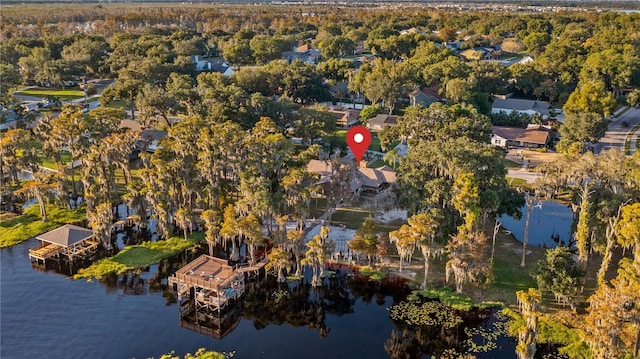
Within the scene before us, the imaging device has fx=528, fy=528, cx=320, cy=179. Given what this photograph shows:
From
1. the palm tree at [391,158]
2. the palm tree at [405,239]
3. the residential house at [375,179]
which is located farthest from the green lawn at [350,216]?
the palm tree at [391,158]

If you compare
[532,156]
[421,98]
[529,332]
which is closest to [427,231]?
[529,332]

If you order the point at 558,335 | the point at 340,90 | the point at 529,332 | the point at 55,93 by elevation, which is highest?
the point at 340,90

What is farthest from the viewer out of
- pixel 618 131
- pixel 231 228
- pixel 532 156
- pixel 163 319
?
pixel 618 131

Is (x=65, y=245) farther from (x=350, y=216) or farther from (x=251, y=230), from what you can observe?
(x=350, y=216)

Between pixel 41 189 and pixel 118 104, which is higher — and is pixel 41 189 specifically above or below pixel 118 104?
below

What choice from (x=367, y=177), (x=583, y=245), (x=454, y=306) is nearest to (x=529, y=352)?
(x=454, y=306)

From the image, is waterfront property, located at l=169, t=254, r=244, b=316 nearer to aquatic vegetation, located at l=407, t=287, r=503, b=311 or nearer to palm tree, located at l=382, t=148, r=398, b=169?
aquatic vegetation, located at l=407, t=287, r=503, b=311

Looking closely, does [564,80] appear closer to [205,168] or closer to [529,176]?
[529,176]

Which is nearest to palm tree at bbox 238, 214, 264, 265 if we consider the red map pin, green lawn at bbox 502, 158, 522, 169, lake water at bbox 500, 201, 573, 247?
lake water at bbox 500, 201, 573, 247

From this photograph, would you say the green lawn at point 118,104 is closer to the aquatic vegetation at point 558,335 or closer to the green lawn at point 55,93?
the green lawn at point 55,93
